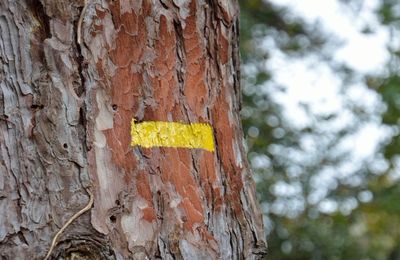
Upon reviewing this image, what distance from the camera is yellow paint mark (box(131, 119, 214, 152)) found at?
1.38 metres

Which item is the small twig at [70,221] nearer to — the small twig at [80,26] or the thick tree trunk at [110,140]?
the thick tree trunk at [110,140]

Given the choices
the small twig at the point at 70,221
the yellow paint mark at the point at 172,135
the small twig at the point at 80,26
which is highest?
the small twig at the point at 80,26

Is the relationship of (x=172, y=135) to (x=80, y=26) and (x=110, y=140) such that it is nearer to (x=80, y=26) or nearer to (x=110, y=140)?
(x=110, y=140)

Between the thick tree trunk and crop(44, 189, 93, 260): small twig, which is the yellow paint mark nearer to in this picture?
the thick tree trunk

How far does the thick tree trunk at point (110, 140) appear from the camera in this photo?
1.30 meters

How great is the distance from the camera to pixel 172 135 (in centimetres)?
140

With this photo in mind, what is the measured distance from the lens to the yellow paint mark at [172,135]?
1.38m

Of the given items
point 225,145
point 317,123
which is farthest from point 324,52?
point 225,145

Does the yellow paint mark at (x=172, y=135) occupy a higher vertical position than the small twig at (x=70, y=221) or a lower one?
higher

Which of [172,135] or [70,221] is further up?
[172,135]

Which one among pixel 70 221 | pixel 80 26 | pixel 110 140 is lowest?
pixel 70 221

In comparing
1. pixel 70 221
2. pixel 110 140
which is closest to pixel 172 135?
pixel 110 140

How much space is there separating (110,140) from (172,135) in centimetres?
11

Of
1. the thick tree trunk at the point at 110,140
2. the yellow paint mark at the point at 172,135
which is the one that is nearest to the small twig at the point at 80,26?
the thick tree trunk at the point at 110,140
